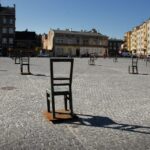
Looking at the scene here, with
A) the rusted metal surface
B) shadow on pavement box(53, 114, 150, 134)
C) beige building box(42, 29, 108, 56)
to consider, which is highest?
beige building box(42, 29, 108, 56)

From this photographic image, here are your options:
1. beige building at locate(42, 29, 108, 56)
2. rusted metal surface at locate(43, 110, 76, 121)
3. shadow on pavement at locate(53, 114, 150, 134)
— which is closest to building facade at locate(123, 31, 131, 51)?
beige building at locate(42, 29, 108, 56)

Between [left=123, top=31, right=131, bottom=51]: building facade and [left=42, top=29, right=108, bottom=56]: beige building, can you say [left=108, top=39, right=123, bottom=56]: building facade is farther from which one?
[left=42, top=29, right=108, bottom=56]: beige building

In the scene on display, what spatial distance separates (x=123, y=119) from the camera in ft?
27.9

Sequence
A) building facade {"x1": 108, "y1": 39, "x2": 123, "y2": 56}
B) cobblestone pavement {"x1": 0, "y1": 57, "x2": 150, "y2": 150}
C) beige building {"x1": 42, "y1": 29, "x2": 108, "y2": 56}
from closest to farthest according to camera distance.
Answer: cobblestone pavement {"x1": 0, "y1": 57, "x2": 150, "y2": 150}, beige building {"x1": 42, "y1": 29, "x2": 108, "y2": 56}, building facade {"x1": 108, "y1": 39, "x2": 123, "y2": 56}

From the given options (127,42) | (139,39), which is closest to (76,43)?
(139,39)

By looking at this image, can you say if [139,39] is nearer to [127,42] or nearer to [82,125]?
[127,42]

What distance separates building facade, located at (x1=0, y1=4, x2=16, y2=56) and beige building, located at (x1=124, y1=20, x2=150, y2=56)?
159 ft

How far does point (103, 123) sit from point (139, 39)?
132 meters

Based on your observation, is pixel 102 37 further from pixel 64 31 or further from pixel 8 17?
pixel 8 17

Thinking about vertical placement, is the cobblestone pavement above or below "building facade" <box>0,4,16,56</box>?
below

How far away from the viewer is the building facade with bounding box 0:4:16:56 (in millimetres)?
98875

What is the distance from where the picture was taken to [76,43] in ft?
355

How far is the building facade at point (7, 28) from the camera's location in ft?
324

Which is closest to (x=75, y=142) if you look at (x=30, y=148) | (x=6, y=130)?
(x=30, y=148)
